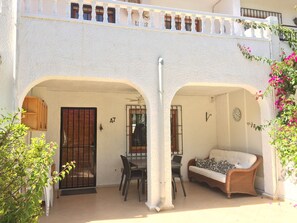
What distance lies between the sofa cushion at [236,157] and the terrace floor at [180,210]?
38.1 inches

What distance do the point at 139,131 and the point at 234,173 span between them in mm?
3742

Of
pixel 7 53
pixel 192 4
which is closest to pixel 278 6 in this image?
pixel 192 4

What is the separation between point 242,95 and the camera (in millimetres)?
8516

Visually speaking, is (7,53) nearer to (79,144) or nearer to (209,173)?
(79,144)

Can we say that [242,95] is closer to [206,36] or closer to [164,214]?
[206,36]

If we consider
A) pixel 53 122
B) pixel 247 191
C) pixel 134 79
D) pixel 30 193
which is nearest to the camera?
pixel 30 193

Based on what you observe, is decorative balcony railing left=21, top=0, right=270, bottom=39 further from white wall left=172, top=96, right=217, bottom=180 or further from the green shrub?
the green shrub

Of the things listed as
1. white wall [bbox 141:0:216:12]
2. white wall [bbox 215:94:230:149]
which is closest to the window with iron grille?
white wall [bbox 215:94:230:149]

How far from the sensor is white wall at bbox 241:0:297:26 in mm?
9906

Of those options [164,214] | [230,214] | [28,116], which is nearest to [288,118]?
[230,214]

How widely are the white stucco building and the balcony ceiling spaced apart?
1.3 inches

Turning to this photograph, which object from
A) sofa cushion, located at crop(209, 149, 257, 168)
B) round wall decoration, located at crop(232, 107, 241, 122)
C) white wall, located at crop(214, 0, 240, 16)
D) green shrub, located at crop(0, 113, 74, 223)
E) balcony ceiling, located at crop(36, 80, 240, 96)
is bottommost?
sofa cushion, located at crop(209, 149, 257, 168)

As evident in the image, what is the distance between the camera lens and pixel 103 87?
8102 mm

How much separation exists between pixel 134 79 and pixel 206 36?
7.59 feet
